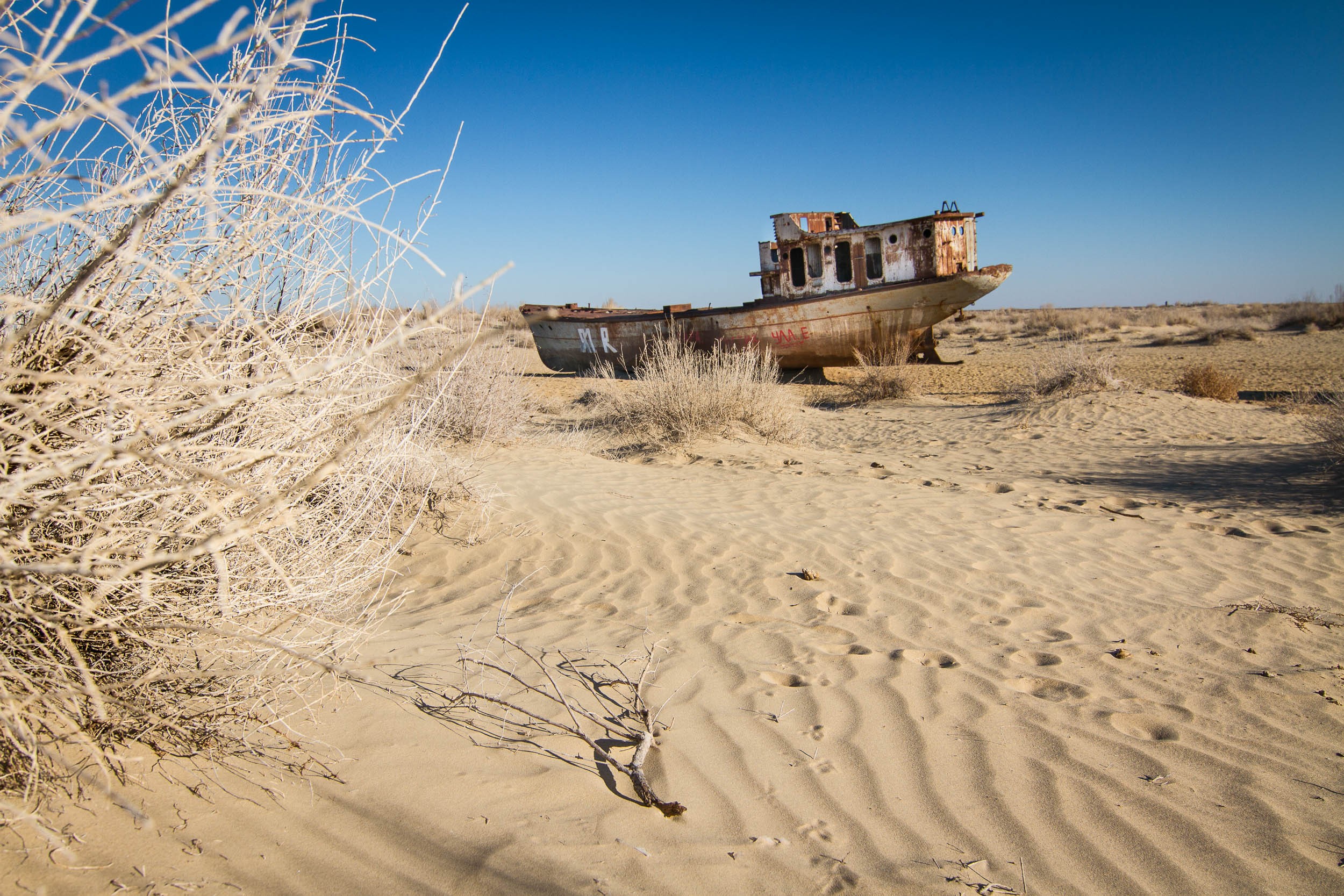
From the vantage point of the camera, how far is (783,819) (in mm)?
2059

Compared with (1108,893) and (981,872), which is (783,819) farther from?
(1108,893)

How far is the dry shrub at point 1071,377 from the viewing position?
38.0ft

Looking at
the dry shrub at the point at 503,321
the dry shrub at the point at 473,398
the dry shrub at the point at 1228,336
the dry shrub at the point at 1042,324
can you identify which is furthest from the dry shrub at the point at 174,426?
the dry shrub at the point at 1042,324

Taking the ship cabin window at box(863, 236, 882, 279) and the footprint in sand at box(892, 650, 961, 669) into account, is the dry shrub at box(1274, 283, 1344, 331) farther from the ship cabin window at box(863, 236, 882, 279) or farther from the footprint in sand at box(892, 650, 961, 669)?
the footprint in sand at box(892, 650, 961, 669)

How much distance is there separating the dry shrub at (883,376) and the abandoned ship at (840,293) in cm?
20

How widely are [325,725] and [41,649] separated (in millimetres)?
901

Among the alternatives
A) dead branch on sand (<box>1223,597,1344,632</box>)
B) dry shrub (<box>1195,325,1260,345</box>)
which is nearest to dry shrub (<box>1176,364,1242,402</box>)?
dead branch on sand (<box>1223,597,1344,632</box>)

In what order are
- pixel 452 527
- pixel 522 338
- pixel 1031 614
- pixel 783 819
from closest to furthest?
1. pixel 783 819
2. pixel 1031 614
3. pixel 452 527
4. pixel 522 338

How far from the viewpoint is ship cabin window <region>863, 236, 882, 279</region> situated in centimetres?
1467

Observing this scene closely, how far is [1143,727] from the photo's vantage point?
2588 mm

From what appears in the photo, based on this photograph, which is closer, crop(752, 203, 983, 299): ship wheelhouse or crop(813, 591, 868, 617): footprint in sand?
crop(813, 591, 868, 617): footprint in sand

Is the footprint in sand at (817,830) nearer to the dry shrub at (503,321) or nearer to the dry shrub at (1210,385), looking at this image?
the dry shrub at (503,321)

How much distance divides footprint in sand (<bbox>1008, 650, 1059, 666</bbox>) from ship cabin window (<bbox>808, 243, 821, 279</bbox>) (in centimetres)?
1297

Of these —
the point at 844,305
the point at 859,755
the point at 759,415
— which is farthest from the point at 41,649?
the point at 844,305
